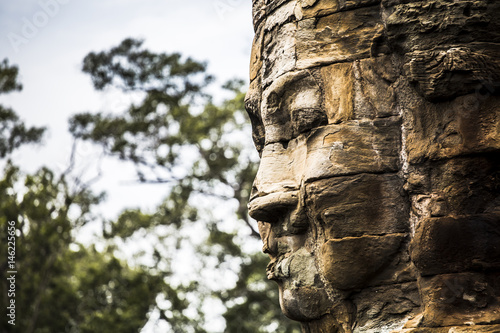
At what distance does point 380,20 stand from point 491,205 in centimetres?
127

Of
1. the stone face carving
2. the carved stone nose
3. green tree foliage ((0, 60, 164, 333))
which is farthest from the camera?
green tree foliage ((0, 60, 164, 333))

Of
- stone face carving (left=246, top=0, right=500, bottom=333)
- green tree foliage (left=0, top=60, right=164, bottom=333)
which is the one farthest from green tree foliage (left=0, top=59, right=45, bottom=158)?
stone face carving (left=246, top=0, right=500, bottom=333)

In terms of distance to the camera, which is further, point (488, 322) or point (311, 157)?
point (311, 157)

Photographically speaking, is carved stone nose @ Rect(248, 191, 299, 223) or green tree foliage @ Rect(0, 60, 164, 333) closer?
carved stone nose @ Rect(248, 191, 299, 223)

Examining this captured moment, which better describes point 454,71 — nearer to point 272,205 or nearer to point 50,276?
point 272,205

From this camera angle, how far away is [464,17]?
346cm

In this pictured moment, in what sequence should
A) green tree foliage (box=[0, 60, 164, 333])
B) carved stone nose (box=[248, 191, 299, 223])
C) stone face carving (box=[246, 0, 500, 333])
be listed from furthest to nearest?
green tree foliage (box=[0, 60, 164, 333])
carved stone nose (box=[248, 191, 299, 223])
stone face carving (box=[246, 0, 500, 333])

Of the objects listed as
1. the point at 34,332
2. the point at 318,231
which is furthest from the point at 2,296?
the point at 318,231

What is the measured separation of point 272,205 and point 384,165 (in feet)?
2.36

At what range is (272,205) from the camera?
12.8 ft

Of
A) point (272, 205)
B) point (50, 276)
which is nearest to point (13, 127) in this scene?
point (50, 276)

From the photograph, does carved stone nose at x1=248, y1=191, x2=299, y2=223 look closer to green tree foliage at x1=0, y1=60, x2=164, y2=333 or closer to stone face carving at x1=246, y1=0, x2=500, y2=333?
stone face carving at x1=246, y1=0, x2=500, y2=333

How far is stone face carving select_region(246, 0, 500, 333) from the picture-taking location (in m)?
3.37

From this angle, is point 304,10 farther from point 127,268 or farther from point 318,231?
point 127,268
